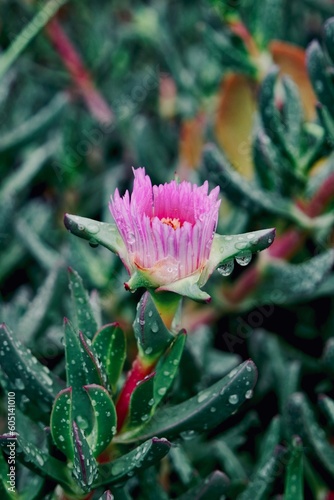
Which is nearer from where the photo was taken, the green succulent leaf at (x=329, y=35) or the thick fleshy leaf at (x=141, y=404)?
the thick fleshy leaf at (x=141, y=404)

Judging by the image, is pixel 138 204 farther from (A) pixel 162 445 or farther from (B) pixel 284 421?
(B) pixel 284 421

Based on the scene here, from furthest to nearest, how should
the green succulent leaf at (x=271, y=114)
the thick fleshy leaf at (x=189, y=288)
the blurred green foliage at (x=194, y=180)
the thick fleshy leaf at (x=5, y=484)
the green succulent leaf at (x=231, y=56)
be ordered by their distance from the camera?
the green succulent leaf at (x=231, y=56)
the green succulent leaf at (x=271, y=114)
the blurred green foliage at (x=194, y=180)
the thick fleshy leaf at (x=5, y=484)
the thick fleshy leaf at (x=189, y=288)

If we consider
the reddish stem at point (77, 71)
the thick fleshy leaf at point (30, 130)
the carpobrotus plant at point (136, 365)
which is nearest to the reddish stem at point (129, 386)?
the carpobrotus plant at point (136, 365)

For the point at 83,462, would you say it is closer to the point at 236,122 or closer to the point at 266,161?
the point at 266,161

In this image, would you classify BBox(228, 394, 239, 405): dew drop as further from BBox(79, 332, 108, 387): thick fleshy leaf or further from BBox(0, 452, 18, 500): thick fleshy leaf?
BBox(0, 452, 18, 500): thick fleshy leaf

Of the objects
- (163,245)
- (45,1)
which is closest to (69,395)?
(163,245)

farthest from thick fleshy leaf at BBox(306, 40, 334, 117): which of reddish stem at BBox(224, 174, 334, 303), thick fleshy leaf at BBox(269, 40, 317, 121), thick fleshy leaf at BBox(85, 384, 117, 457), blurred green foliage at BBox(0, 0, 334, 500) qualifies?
thick fleshy leaf at BBox(85, 384, 117, 457)

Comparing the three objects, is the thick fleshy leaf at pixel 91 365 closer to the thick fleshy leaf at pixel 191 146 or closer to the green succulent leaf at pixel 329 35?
the green succulent leaf at pixel 329 35
